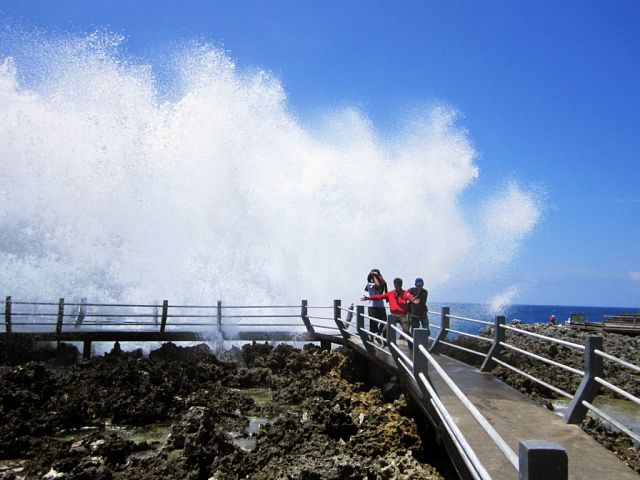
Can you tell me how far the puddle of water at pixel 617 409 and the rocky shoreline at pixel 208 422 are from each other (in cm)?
453

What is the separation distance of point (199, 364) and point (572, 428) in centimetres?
968

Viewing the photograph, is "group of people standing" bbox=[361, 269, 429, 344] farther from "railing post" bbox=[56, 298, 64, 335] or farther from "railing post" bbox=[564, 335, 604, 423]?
"railing post" bbox=[56, 298, 64, 335]

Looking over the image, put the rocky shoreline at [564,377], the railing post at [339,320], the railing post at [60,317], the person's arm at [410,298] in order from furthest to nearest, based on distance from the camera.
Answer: the railing post at [60,317] < the railing post at [339,320] < the person's arm at [410,298] < the rocky shoreline at [564,377]

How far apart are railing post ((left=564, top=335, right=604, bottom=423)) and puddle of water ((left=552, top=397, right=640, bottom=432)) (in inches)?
247

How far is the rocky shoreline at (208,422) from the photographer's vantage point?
639 centimetres

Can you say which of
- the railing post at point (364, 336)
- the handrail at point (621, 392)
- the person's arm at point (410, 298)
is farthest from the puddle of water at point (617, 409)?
the handrail at point (621, 392)

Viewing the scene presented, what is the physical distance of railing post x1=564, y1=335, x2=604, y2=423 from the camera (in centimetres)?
472

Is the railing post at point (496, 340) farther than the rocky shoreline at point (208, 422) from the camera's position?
Yes

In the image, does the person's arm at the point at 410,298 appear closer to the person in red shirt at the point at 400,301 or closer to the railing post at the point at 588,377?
the person in red shirt at the point at 400,301

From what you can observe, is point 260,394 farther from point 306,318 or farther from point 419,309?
point 306,318

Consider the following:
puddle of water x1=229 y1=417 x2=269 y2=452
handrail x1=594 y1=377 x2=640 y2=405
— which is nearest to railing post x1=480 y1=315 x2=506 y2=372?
handrail x1=594 y1=377 x2=640 y2=405

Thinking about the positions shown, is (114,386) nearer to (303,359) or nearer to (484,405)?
(303,359)

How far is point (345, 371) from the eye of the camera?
12.9m

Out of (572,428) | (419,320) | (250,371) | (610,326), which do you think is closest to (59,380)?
(250,371)
